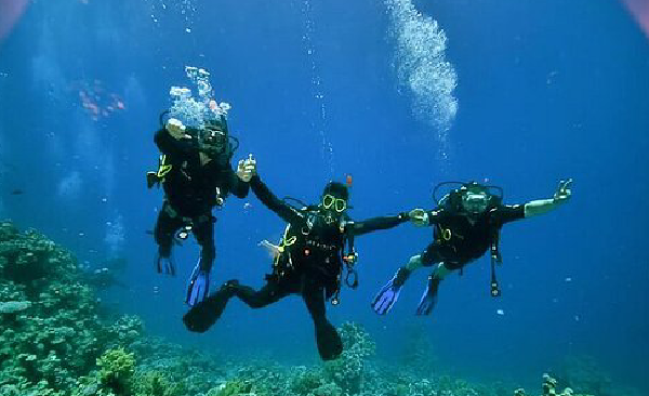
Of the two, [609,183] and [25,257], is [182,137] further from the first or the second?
[609,183]

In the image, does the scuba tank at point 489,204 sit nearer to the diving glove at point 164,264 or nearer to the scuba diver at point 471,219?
the scuba diver at point 471,219

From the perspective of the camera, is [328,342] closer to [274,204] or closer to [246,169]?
[274,204]

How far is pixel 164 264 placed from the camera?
30.8ft

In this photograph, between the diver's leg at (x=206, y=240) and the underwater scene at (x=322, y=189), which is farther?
the diver's leg at (x=206, y=240)

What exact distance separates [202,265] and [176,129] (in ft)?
10.2

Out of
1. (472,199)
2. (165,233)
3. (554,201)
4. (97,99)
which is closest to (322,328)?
(472,199)

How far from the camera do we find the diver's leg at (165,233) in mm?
8164

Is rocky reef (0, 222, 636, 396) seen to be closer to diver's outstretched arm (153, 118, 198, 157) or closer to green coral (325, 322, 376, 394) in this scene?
green coral (325, 322, 376, 394)

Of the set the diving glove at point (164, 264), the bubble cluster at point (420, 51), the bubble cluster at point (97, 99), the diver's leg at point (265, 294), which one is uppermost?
the bubble cluster at point (97, 99)

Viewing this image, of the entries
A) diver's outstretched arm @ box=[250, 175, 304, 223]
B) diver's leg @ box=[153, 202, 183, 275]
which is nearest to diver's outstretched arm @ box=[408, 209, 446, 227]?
diver's outstretched arm @ box=[250, 175, 304, 223]

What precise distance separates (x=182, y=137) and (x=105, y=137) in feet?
334

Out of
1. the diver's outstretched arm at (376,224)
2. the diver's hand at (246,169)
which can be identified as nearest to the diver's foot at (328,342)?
the diver's outstretched arm at (376,224)

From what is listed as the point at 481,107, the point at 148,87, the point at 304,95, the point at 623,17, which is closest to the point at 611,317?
the point at 481,107

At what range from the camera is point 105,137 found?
95250mm
